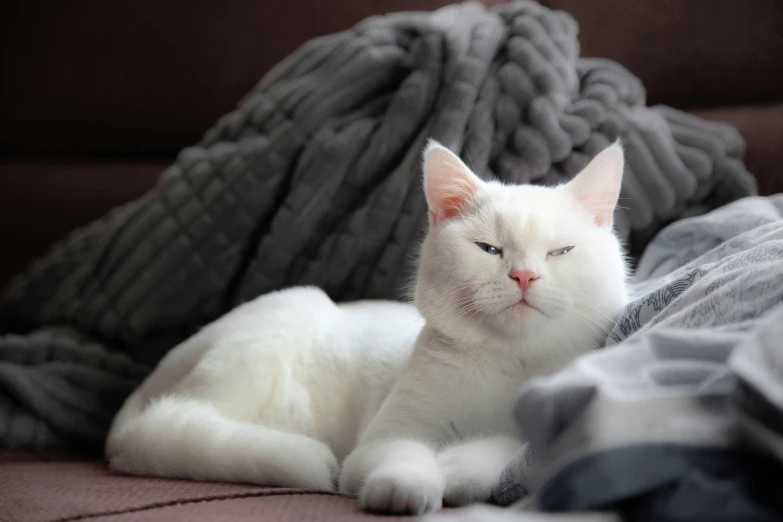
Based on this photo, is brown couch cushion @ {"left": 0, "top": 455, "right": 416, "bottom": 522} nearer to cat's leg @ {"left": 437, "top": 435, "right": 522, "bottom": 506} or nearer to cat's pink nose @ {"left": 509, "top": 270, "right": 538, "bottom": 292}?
cat's leg @ {"left": 437, "top": 435, "right": 522, "bottom": 506}

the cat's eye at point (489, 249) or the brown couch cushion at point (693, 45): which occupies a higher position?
the brown couch cushion at point (693, 45)

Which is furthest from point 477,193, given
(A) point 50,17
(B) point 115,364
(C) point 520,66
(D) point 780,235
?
(A) point 50,17

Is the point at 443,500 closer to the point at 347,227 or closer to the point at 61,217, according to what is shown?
the point at 347,227

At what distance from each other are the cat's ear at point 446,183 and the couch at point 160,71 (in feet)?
3.47

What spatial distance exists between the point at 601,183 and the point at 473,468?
0.53 metres

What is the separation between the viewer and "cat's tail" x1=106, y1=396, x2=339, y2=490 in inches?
40.1

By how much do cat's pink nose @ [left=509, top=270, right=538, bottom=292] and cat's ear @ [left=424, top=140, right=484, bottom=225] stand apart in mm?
206

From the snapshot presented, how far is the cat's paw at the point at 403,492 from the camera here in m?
0.79

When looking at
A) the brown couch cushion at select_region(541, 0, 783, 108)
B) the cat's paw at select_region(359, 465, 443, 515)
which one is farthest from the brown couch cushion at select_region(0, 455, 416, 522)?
the brown couch cushion at select_region(541, 0, 783, 108)

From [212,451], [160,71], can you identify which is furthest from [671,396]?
[160,71]

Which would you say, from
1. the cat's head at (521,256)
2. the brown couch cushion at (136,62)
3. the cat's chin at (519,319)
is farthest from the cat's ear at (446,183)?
the brown couch cushion at (136,62)

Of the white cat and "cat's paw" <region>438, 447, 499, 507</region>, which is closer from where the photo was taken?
"cat's paw" <region>438, 447, 499, 507</region>

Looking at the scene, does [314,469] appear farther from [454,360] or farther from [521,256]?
[521,256]

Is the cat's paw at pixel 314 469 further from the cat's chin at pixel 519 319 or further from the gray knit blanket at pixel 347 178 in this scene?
the gray knit blanket at pixel 347 178
